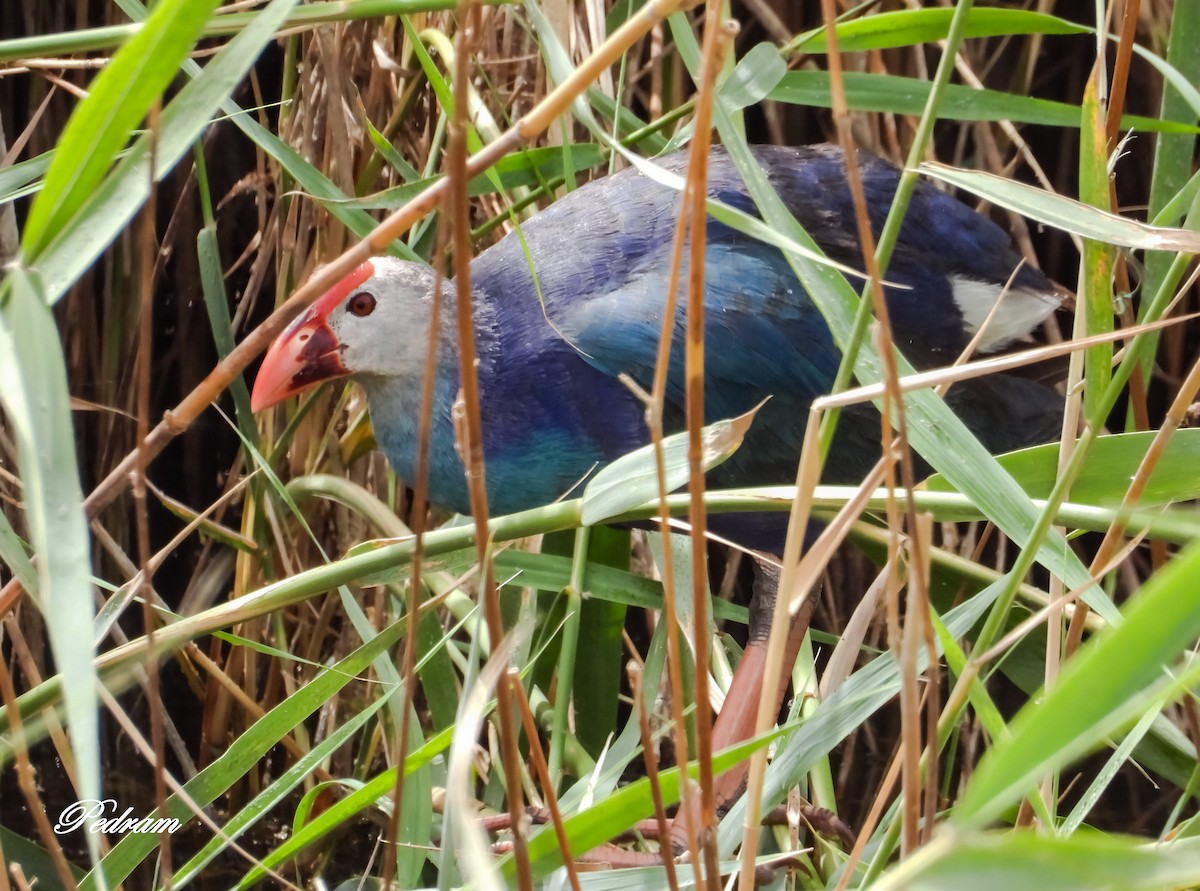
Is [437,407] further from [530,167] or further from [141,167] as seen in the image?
[141,167]

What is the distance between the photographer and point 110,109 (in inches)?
18.3

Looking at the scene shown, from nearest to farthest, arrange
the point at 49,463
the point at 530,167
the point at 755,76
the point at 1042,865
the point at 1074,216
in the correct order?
1. the point at 1042,865
2. the point at 49,463
3. the point at 1074,216
4. the point at 755,76
5. the point at 530,167

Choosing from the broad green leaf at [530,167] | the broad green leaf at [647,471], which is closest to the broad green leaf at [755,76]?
the broad green leaf at [647,471]

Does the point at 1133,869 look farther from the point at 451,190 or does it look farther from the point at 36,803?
the point at 36,803

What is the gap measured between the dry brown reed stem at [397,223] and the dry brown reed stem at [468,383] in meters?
0.02

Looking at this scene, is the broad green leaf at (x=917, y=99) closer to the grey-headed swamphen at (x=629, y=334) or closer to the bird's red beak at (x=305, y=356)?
the grey-headed swamphen at (x=629, y=334)

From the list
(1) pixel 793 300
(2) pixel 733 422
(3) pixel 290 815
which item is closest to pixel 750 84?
(2) pixel 733 422

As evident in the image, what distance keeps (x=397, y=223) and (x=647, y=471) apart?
197 mm

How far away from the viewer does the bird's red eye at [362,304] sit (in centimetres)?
114

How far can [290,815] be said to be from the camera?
4.74 feet

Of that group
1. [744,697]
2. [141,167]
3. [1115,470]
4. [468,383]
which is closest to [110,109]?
[141,167]

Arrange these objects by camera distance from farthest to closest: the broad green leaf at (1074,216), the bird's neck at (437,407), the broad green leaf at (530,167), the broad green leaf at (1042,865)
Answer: the bird's neck at (437,407), the broad green leaf at (530,167), the broad green leaf at (1074,216), the broad green leaf at (1042,865)

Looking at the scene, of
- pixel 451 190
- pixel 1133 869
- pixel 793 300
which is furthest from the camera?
pixel 793 300

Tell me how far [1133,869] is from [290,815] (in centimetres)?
129
